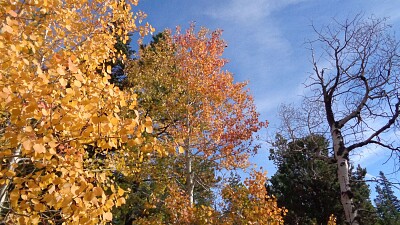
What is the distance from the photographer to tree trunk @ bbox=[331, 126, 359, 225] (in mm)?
4840

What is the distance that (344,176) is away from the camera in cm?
515

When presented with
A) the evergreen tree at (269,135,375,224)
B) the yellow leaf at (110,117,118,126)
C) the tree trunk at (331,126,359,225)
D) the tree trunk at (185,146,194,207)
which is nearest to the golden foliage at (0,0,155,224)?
the yellow leaf at (110,117,118,126)

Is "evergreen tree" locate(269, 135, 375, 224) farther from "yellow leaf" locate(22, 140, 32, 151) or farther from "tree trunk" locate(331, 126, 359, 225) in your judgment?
"yellow leaf" locate(22, 140, 32, 151)

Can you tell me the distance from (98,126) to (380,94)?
5476 mm

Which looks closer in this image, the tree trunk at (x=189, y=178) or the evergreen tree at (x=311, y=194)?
the tree trunk at (x=189, y=178)

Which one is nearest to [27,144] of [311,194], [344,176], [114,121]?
[114,121]

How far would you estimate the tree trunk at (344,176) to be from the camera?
4.84m

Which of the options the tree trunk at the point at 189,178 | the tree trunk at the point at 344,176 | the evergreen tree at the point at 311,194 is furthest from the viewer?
the evergreen tree at the point at 311,194

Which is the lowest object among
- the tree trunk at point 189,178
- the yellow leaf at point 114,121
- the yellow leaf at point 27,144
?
the yellow leaf at point 27,144

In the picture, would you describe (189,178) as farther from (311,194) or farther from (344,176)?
(311,194)

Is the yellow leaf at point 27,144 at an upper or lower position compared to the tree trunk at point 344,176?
lower

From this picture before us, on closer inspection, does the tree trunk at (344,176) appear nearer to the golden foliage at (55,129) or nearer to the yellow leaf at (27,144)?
the golden foliage at (55,129)

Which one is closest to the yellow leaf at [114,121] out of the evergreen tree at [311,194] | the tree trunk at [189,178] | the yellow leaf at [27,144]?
the yellow leaf at [27,144]

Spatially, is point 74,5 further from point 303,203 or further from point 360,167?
point 360,167
